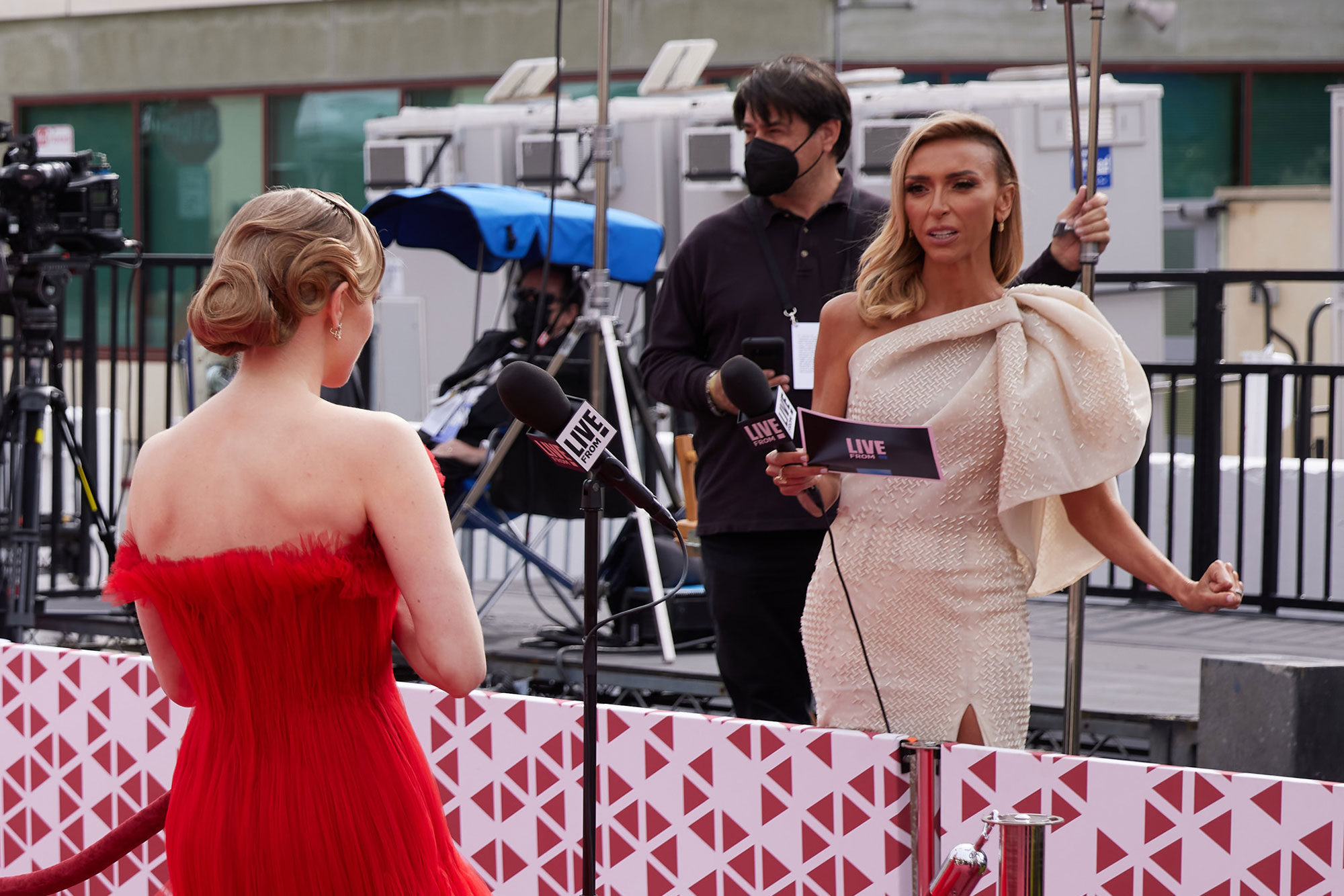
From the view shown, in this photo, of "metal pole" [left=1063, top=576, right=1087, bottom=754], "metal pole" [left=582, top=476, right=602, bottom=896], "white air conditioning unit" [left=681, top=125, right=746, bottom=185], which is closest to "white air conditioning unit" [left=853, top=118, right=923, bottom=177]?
"white air conditioning unit" [left=681, top=125, right=746, bottom=185]

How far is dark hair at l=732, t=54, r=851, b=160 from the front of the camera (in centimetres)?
380

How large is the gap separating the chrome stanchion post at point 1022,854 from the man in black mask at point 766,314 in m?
1.54

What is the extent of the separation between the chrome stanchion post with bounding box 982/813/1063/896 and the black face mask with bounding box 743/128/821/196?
1.93m

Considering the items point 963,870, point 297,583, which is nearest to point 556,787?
point 963,870

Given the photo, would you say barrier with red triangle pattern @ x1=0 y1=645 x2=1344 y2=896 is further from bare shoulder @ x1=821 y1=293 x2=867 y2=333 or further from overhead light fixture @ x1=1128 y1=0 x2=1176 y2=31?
overhead light fixture @ x1=1128 y1=0 x2=1176 y2=31

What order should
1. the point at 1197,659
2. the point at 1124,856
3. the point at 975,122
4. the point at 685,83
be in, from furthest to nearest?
the point at 685,83, the point at 1197,659, the point at 975,122, the point at 1124,856

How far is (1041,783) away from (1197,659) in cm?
335

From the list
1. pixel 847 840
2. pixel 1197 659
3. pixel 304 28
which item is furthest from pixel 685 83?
pixel 847 840

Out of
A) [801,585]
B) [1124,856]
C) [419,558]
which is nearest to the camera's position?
[419,558]

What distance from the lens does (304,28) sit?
1598cm

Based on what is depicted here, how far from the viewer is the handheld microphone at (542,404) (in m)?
2.18

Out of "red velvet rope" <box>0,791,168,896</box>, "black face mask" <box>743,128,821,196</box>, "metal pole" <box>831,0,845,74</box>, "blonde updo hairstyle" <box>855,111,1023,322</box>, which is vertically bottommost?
"red velvet rope" <box>0,791,168,896</box>

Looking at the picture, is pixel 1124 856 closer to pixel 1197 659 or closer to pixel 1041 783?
pixel 1041 783

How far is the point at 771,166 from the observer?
3766 mm
